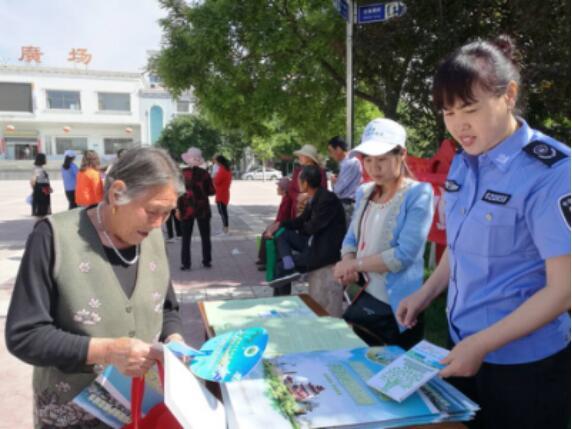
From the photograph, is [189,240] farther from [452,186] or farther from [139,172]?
[452,186]

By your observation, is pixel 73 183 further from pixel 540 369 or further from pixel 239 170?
pixel 239 170

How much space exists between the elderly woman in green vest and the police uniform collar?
0.92 metres

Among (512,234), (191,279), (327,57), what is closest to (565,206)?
(512,234)

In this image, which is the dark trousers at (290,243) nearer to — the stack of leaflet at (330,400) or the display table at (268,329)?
the display table at (268,329)

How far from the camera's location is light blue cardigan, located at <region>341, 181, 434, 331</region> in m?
1.97

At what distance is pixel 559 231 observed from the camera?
43.8 inches

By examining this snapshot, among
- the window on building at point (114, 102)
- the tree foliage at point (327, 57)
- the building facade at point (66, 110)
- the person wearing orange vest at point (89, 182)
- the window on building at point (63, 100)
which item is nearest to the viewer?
the tree foliage at point (327, 57)

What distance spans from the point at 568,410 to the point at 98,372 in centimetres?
132

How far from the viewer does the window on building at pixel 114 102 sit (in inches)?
1768

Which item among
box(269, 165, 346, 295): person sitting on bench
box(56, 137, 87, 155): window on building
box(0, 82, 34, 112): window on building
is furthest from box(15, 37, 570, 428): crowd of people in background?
box(0, 82, 34, 112): window on building

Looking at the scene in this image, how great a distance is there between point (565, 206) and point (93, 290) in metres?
1.25

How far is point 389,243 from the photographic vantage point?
2035 millimetres

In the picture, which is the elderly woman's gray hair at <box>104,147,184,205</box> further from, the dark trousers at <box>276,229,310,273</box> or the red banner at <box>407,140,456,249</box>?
the red banner at <box>407,140,456,249</box>

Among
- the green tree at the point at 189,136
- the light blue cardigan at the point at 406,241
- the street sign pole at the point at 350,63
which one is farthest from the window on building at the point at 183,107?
the light blue cardigan at the point at 406,241
